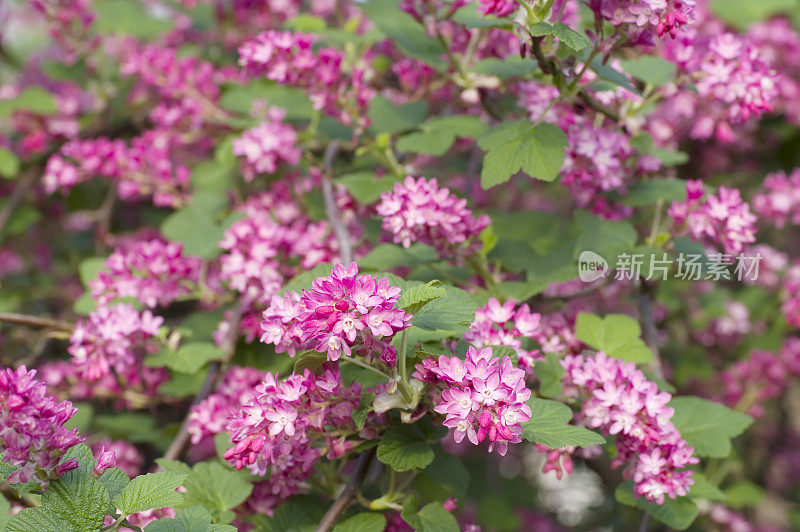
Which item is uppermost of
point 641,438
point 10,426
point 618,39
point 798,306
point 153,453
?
point 618,39

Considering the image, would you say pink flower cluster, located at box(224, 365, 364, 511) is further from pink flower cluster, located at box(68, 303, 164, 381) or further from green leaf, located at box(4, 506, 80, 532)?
pink flower cluster, located at box(68, 303, 164, 381)

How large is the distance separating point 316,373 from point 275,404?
0.62 feet

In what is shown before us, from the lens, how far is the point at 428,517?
1.82m

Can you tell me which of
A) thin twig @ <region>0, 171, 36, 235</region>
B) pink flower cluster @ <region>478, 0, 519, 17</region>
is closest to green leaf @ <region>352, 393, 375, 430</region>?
pink flower cluster @ <region>478, 0, 519, 17</region>

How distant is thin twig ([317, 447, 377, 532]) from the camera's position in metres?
1.82

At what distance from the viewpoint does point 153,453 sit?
3.37 meters

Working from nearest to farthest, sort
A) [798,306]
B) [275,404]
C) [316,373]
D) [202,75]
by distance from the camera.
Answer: [275,404] < [316,373] < [798,306] < [202,75]

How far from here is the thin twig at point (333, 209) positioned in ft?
8.25

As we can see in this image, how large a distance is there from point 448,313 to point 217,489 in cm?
86

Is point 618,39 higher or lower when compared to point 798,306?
higher

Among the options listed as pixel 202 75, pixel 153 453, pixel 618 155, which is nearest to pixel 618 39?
pixel 618 155

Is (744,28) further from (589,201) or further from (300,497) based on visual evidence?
(300,497)

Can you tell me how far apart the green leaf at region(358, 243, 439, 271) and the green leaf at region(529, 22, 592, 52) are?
72cm

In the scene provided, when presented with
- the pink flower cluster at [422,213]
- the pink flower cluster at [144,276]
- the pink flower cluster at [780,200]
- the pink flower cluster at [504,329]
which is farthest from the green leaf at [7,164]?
the pink flower cluster at [780,200]
